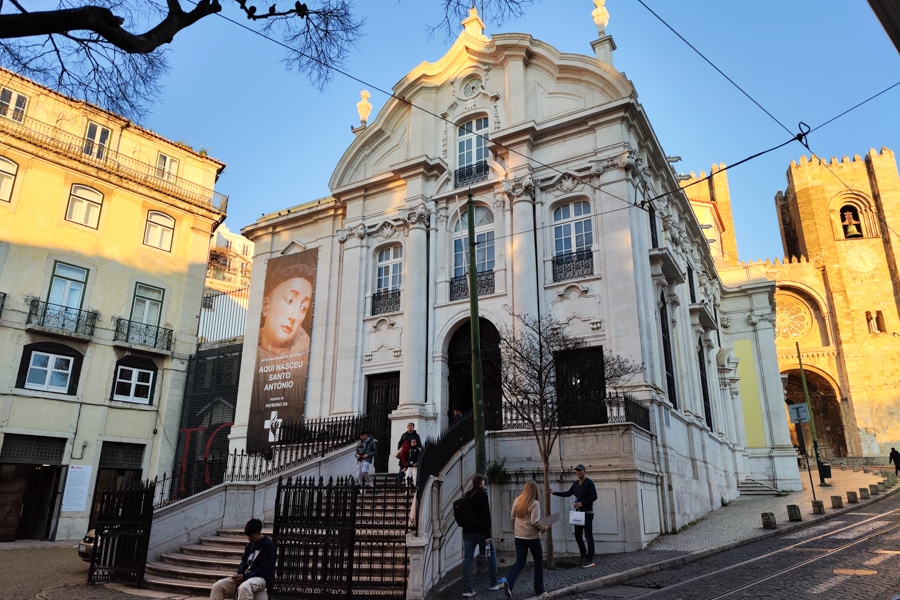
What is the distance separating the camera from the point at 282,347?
23875 millimetres

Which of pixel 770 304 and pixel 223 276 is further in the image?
pixel 223 276

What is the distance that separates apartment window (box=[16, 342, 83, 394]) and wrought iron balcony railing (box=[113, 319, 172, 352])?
185 cm

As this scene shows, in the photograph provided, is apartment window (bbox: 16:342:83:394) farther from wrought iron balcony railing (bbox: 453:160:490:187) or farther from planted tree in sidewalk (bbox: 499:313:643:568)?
planted tree in sidewalk (bbox: 499:313:643:568)

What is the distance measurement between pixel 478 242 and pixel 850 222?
60.5 metres

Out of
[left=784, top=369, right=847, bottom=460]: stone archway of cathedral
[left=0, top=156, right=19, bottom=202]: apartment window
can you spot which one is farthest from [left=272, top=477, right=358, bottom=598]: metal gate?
[left=784, top=369, right=847, bottom=460]: stone archway of cathedral

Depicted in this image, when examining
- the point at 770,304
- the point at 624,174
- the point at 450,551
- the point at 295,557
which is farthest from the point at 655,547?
the point at 770,304

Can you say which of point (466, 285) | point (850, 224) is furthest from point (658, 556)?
point (850, 224)

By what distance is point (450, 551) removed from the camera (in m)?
11.4

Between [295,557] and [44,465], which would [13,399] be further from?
[295,557]

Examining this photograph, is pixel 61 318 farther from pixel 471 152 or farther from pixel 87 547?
pixel 471 152

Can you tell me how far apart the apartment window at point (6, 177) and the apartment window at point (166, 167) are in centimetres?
596

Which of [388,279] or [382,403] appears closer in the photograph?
[382,403]

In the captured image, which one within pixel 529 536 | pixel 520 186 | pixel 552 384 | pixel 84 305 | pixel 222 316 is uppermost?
pixel 222 316

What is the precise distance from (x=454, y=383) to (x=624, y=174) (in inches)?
333
